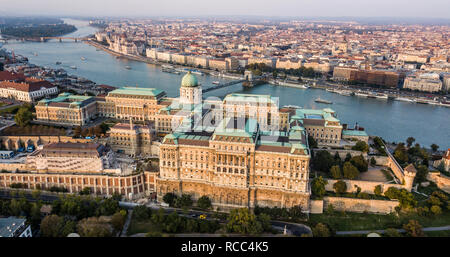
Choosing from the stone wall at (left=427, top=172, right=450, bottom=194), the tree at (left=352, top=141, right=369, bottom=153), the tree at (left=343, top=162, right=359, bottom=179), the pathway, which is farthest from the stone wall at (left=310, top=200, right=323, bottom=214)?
the pathway

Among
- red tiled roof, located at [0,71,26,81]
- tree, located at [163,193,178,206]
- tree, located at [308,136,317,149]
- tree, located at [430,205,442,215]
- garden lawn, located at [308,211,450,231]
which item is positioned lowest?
garden lawn, located at [308,211,450,231]

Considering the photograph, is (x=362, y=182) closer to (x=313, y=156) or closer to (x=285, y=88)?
(x=313, y=156)

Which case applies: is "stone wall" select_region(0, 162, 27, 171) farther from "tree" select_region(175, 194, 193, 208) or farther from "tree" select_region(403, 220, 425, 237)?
"tree" select_region(403, 220, 425, 237)

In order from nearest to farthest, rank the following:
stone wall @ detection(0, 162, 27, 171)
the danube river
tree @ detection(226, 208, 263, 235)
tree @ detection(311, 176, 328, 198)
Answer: tree @ detection(226, 208, 263, 235) < tree @ detection(311, 176, 328, 198) < stone wall @ detection(0, 162, 27, 171) < the danube river

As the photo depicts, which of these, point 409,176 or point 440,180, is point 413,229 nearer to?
point 409,176

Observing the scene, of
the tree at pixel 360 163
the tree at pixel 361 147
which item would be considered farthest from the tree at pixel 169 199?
the tree at pixel 361 147

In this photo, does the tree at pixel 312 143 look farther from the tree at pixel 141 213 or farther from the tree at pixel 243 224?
the tree at pixel 141 213
